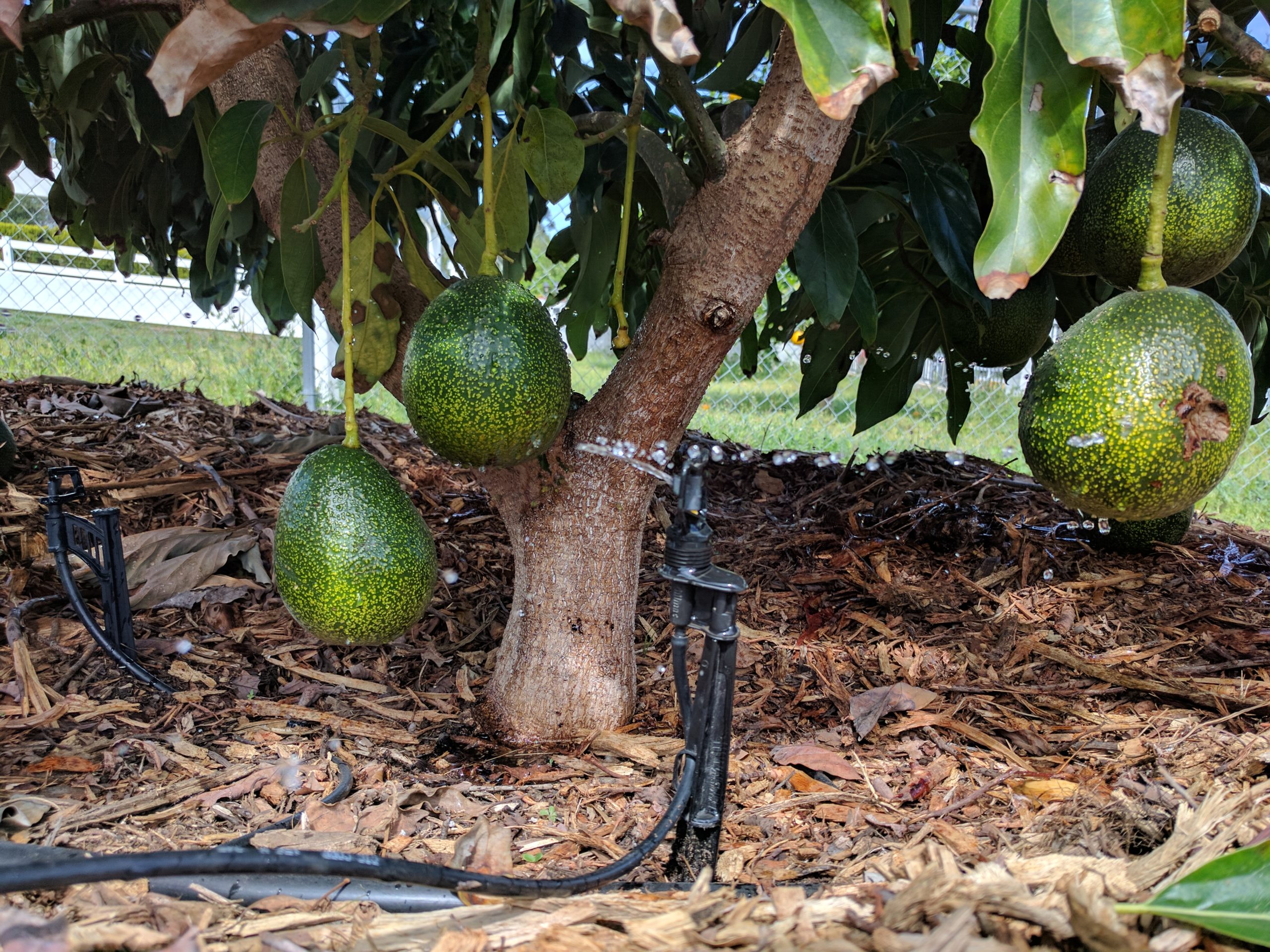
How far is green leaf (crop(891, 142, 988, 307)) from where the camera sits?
1366 millimetres

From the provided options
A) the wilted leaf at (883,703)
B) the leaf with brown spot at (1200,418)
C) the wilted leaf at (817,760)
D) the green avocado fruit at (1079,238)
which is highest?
the green avocado fruit at (1079,238)

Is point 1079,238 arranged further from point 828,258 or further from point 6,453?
point 6,453

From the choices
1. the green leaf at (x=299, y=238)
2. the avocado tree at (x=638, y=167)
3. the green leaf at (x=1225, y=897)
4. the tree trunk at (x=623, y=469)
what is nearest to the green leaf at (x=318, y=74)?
the avocado tree at (x=638, y=167)

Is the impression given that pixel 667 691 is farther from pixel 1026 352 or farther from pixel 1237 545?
pixel 1237 545

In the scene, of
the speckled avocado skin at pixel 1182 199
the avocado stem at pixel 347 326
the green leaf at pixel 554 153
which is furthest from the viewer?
the green leaf at pixel 554 153

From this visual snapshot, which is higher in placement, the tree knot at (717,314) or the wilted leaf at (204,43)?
the wilted leaf at (204,43)

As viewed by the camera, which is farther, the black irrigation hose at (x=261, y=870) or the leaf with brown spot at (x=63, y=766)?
the leaf with brown spot at (x=63, y=766)

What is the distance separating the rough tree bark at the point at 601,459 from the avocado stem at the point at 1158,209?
0.42 meters

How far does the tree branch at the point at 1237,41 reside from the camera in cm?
87

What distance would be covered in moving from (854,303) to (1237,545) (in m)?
1.53

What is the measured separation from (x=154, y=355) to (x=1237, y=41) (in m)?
4.76

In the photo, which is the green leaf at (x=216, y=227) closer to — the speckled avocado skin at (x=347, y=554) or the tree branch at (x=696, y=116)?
the speckled avocado skin at (x=347, y=554)

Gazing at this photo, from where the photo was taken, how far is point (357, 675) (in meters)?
1.59

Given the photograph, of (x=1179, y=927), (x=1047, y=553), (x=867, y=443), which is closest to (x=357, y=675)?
(x=1179, y=927)
